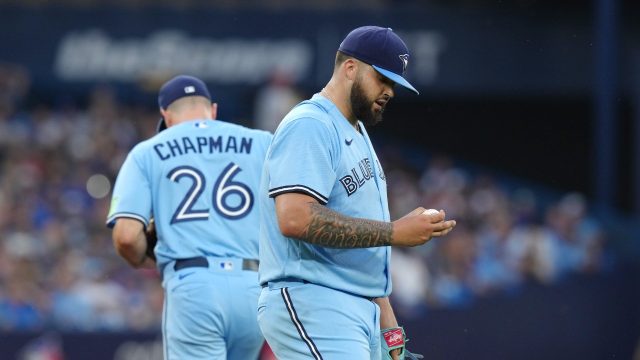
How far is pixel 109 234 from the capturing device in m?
14.6

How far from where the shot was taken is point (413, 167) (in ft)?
60.3

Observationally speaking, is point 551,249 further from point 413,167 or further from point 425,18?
point 425,18

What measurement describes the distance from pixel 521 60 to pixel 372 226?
1530 cm

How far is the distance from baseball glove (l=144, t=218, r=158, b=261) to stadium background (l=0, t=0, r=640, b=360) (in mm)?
5192

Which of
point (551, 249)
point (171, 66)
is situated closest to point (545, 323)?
point (551, 249)

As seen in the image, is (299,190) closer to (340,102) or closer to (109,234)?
(340,102)

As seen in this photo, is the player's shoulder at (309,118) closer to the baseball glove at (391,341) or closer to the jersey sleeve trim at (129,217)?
the baseball glove at (391,341)

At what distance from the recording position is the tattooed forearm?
492cm

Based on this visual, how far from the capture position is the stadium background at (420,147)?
1297 cm

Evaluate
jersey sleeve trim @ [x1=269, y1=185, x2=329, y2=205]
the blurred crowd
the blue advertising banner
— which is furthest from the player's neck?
the blue advertising banner

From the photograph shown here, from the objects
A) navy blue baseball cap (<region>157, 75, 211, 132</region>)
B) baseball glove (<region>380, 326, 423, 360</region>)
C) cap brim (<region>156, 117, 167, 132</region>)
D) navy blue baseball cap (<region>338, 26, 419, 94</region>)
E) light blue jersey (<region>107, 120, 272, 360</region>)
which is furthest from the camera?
cap brim (<region>156, 117, 167, 132</region>)

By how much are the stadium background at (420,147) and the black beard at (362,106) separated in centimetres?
691

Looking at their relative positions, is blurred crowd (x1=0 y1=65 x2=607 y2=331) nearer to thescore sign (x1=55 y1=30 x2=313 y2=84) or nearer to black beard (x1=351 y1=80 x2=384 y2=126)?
thescore sign (x1=55 y1=30 x2=313 y2=84)

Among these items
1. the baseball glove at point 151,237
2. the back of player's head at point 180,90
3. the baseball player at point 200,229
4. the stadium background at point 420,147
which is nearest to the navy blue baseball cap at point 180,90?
the back of player's head at point 180,90
